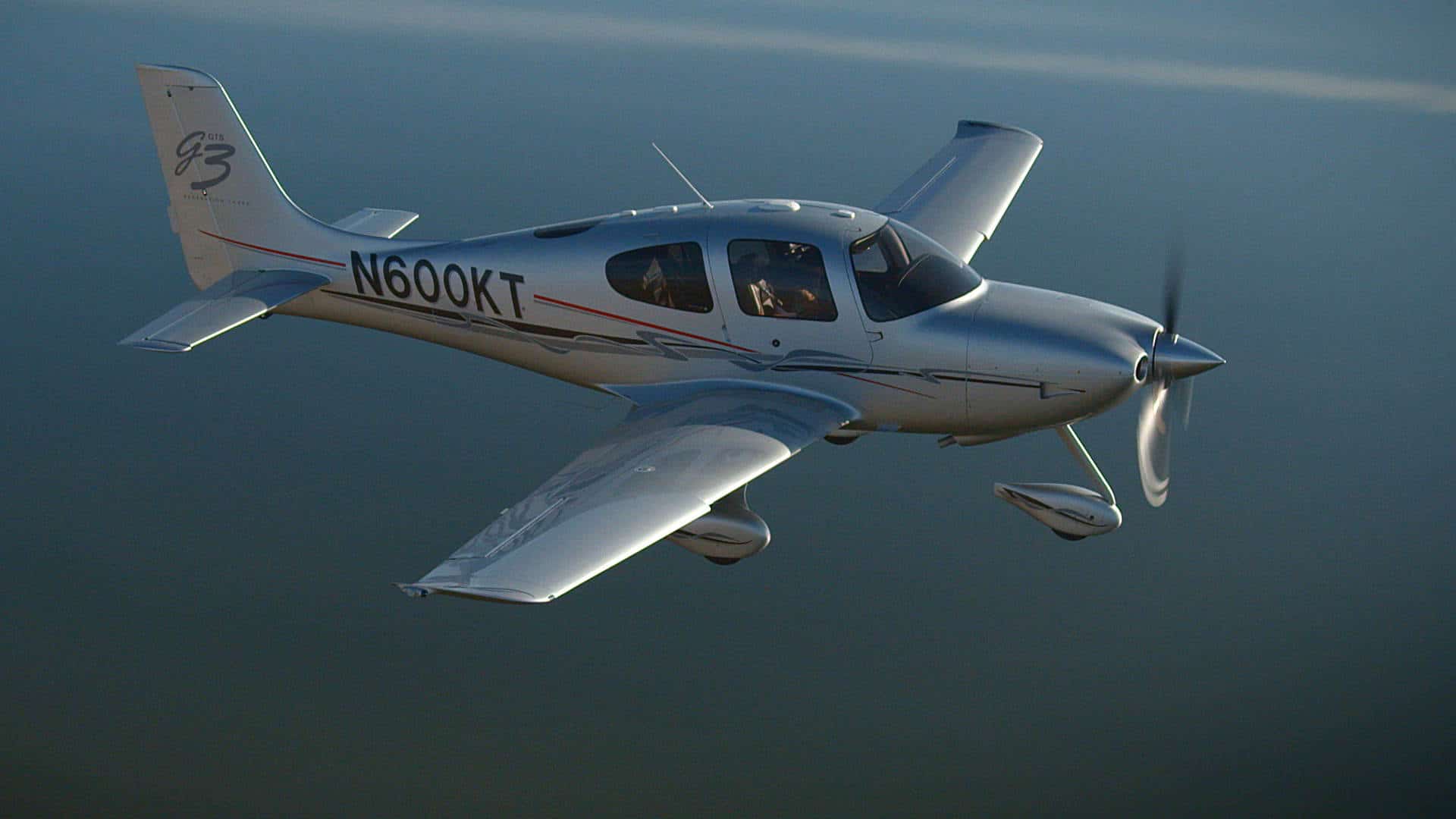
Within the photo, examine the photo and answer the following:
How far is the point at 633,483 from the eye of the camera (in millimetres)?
12117

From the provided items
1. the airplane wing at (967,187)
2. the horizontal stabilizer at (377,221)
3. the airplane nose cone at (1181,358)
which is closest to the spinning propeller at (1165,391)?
the airplane nose cone at (1181,358)

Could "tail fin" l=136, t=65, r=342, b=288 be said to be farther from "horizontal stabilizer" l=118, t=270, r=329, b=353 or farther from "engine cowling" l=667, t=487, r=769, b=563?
"engine cowling" l=667, t=487, r=769, b=563

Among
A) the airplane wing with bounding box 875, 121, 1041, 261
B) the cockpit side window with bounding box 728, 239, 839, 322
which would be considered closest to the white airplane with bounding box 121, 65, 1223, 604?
the cockpit side window with bounding box 728, 239, 839, 322

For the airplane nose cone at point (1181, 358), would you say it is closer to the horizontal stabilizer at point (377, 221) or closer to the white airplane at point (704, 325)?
the white airplane at point (704, 325)

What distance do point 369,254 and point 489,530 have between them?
5330 mm

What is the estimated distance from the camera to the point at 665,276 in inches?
558

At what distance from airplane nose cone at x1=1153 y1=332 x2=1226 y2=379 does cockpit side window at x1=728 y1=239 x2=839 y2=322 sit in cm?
291

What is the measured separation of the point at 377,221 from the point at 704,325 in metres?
4.77

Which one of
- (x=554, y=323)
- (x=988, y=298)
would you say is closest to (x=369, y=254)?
(x=554, y=323)

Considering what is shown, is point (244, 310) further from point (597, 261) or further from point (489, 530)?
point (489, 530)

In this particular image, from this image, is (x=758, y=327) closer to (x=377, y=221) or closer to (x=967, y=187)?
(x=967, y=187)

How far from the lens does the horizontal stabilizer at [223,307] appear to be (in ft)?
46.9

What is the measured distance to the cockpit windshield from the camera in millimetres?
13609

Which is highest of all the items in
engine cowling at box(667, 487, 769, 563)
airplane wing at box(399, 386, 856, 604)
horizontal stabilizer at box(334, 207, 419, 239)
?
horizontal stabilizer at box(334, 207, 419, 239)
